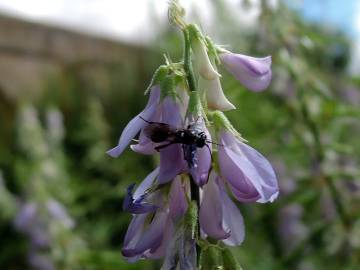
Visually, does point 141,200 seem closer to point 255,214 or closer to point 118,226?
point 255,214

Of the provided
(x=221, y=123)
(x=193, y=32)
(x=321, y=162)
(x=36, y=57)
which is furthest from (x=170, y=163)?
(x=36, y=57)

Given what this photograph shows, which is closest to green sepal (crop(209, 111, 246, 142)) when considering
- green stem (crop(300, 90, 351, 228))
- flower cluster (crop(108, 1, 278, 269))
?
flower cluster (crop(108, 1, 278, 269))

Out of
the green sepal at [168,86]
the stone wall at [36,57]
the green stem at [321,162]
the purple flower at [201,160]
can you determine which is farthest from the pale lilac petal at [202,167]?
the stone wall at [36,57]

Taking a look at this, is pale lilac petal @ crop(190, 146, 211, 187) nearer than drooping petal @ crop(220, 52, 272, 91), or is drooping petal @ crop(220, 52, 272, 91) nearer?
pale lilac petal @ crop(190, 146, 211, 187)

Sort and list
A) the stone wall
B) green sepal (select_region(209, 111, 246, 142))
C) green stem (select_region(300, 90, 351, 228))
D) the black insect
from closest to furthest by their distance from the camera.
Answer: the black insect → green sepal (select_region(209, 111, 246, 142)) → green stem (select_region(300, 90, 351, 228)) → the stone wall

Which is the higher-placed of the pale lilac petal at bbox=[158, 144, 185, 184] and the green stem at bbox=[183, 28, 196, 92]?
the green stem at bbox=[183, 28, 196, 92]

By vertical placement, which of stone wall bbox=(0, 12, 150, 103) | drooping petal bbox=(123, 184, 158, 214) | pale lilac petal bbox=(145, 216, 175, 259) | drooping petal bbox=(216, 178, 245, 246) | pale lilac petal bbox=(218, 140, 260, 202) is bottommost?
stone wall bbox=(0, 12, 150, 103)

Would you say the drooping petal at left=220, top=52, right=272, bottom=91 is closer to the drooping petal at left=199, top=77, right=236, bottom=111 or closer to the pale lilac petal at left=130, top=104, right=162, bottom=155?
the drooping petal at left=199, top=77, right=236, bottom=111
